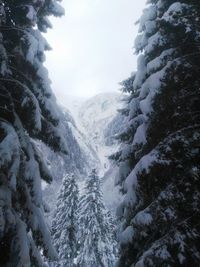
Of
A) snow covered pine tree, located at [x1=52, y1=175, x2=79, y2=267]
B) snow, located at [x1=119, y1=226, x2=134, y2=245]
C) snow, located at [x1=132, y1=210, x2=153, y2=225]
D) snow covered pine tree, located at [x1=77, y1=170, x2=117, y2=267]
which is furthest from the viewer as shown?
snow covered pine tree, located at [x1=77, y1=170, x2=117, y2=267]

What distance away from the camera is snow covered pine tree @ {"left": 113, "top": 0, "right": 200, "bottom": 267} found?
22.2ft

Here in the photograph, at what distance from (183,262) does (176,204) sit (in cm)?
110

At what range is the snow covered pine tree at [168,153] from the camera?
22.2 ft

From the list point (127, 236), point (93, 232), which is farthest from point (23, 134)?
point (93, 232)

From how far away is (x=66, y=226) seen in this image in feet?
120

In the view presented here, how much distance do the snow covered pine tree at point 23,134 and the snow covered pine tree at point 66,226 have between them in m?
28.7

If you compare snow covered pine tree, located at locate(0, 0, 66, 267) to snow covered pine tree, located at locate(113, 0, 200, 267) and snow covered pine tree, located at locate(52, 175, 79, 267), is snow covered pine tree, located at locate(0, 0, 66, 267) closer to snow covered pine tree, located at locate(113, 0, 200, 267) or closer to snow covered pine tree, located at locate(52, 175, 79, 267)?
snow covered pine tree, located at locate(113, 0, 200, 267)

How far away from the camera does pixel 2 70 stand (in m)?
7.58

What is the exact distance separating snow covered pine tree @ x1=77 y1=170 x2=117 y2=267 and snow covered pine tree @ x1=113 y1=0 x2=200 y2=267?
27327mm

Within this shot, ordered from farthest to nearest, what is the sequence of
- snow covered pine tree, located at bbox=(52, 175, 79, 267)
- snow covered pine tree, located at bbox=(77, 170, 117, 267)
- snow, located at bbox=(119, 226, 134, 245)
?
snow covered pine tree, located at bbox=(77, 170, 117, 267) → snow covered pine tree, located at bbox=(52, 175, 79, 267) → snow, located at bbox=(119, 226, 134, 245)

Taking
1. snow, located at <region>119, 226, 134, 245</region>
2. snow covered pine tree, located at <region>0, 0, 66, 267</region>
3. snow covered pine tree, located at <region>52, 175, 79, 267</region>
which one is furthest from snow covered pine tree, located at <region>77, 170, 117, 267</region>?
snow, located at <region>119, 226, 134, 245</region>

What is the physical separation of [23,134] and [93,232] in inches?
1184

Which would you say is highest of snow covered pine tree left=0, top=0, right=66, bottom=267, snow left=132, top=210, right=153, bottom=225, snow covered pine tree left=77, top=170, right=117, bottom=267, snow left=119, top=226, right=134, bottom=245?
snow covered pine tree left=77, top=170, right=117, bottom=267

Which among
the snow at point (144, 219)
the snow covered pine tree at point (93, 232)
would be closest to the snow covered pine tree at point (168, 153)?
the snow at point (144, 219)
